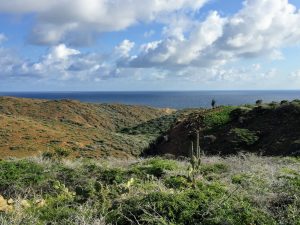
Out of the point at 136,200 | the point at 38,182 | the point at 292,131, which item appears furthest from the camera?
the point at 292,131

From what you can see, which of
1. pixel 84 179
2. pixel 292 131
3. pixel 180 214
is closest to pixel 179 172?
pixel 84 179

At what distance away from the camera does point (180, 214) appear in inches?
259

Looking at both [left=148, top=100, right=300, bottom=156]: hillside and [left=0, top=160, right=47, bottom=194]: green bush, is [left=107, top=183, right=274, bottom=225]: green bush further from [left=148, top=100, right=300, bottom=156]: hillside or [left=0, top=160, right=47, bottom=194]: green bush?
[left=148, top=100, right=300, bottom=156]: hillside

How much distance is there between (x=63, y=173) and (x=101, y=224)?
483 centimetres

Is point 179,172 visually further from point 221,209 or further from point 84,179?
point 221,209

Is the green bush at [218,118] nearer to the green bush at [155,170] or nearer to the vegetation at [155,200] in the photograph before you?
the green bush at [155,170]

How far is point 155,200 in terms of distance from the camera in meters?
6.95

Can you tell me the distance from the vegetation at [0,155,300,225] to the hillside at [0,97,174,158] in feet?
21.9

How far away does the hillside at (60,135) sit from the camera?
119ft

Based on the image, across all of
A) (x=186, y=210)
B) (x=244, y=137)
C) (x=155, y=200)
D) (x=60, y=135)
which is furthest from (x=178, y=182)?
(x=60, y=135)

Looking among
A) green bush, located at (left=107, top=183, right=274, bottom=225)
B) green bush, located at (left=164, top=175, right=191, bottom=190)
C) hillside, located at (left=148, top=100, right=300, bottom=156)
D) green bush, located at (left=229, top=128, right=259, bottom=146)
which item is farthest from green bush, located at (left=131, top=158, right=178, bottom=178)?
green bush, located at (left=229, top=128, right=259, bottom=146)

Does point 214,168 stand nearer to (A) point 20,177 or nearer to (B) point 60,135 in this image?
(A) point 20,177

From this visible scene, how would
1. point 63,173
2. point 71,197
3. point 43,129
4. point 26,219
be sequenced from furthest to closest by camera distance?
point 43,129, point 63,173, point 71,197, point 26,219

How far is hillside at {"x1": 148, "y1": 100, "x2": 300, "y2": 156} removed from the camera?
20.9 m
